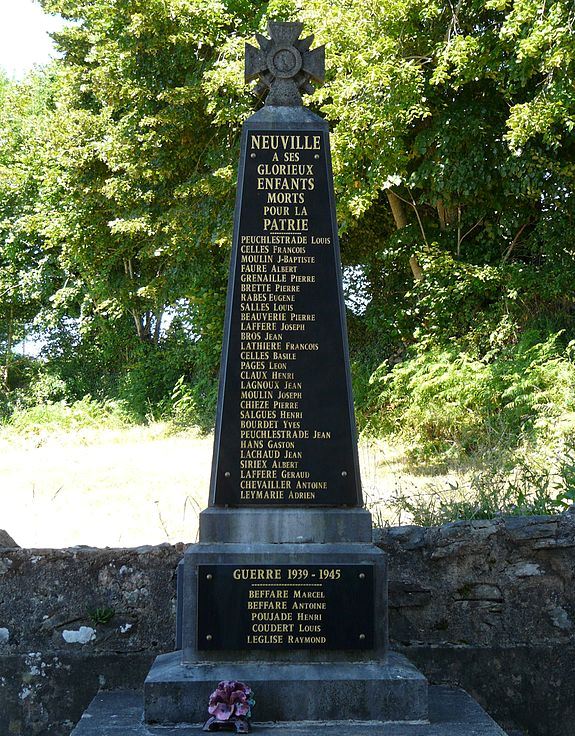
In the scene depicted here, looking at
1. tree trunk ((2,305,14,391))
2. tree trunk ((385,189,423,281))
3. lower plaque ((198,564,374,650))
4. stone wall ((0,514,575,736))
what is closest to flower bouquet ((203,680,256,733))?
lower plaque ((198,564,374,650))

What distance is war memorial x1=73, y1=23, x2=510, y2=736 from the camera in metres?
4.12

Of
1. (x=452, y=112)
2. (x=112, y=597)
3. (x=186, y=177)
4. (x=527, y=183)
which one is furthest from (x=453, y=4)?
(x=112, y=597)

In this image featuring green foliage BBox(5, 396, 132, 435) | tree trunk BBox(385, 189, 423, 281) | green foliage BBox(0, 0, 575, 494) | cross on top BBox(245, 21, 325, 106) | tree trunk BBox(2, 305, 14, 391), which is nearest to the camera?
cross on top BBox(245, 21, 325, 106)

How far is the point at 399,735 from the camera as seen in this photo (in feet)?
12.8

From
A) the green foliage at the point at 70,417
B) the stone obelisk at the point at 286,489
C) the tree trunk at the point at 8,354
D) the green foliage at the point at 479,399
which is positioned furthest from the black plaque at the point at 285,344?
the tree trunk at the point at 8,354

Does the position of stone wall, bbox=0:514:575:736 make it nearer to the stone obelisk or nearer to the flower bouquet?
the stone obelisk

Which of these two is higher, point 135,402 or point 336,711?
point 135,402

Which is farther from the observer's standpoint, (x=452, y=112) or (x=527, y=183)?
(x=452, y=112)

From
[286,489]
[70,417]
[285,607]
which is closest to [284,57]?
[286,489]

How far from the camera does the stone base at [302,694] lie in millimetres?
4078

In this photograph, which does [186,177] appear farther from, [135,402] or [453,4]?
[453,4]

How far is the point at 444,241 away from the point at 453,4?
3.83 meters

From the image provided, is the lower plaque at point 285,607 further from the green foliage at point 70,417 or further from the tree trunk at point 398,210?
the green foliage at point 70,417

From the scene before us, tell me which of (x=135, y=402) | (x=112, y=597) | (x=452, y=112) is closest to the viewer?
(x=112, y=597)
